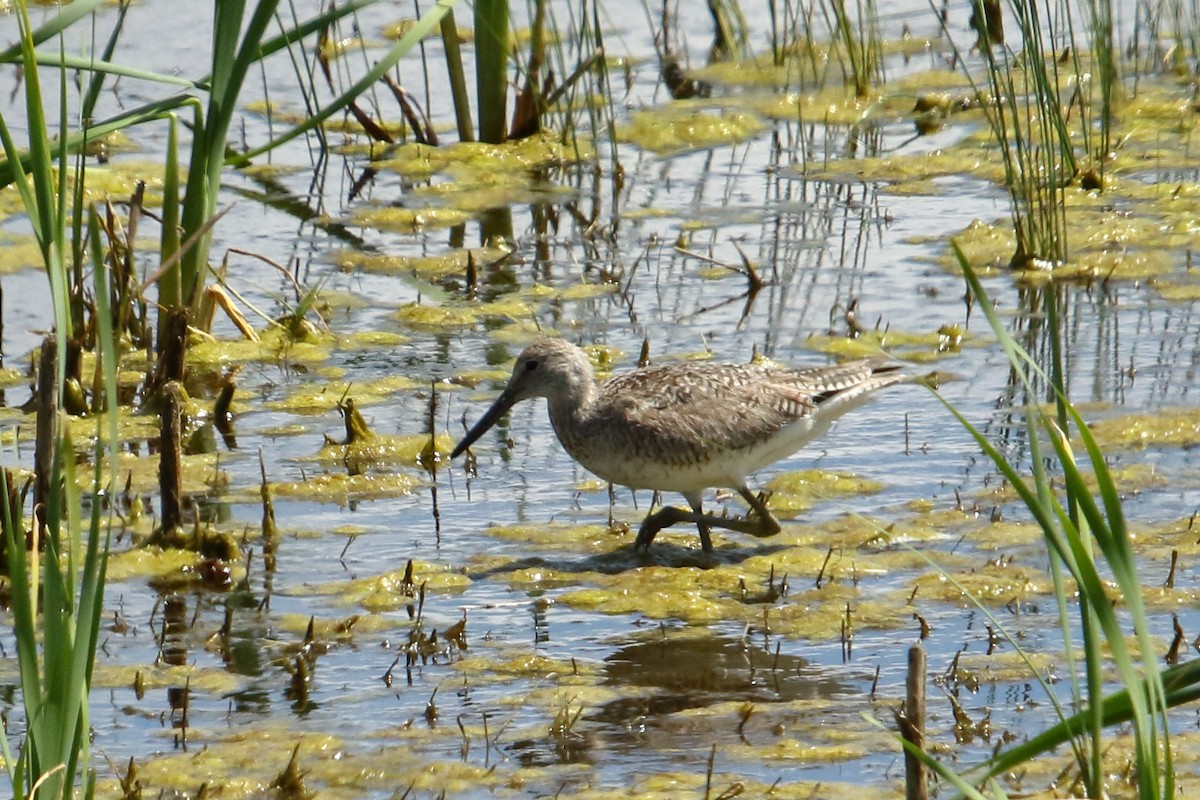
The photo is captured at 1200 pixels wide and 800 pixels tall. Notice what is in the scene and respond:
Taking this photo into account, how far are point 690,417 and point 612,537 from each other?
49 centimetres

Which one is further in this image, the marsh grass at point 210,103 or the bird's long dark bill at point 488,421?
the bird's long dark bill at point 488,421

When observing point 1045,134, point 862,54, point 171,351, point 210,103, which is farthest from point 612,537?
point 862,54

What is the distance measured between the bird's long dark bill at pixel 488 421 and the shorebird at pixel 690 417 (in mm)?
11

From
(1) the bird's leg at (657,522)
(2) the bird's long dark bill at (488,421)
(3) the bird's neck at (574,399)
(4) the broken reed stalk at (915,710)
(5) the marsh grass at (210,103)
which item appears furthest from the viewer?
(2) the bird's long dark bill at (488,421)

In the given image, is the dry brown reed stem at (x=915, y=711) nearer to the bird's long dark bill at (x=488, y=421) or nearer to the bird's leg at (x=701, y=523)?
the bird's leg at (x=701, y=523)

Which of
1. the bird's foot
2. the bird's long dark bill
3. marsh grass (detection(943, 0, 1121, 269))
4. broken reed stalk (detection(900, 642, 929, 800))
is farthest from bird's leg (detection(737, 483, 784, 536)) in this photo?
broken reed stalk (detection(900, 642, 929, 800))

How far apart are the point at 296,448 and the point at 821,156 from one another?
475 cm

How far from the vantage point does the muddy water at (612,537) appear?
480 cm

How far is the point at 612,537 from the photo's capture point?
20.9 feet

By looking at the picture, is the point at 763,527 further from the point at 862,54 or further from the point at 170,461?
the point at 862,54

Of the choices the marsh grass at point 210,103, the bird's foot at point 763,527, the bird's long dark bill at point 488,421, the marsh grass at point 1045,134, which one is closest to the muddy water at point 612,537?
the bird's foot at point 763,527

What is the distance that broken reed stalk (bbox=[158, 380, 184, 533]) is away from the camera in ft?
19.4

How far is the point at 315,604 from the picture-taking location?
5.82 m

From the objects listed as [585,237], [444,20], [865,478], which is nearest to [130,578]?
[865,478]
